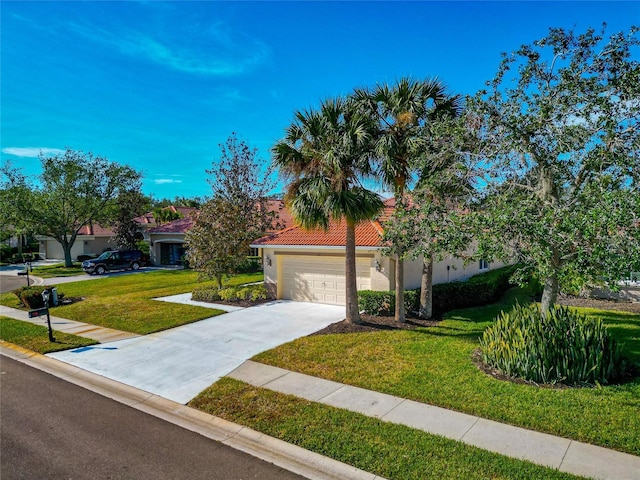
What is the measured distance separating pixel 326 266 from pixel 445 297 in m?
4.97

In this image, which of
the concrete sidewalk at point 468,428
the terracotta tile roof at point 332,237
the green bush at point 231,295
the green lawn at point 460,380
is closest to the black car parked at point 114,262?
the green bush at point 231,295

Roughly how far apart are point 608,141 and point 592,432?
17.9 ft

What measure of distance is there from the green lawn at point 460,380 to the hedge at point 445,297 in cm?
194

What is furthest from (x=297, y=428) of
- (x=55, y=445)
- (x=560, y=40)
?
(x=560, y=40)

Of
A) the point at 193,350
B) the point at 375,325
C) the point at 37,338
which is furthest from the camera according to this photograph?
the point at 375,325

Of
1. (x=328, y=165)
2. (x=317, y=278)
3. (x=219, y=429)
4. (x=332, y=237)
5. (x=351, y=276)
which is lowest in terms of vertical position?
(x=219, y=429)

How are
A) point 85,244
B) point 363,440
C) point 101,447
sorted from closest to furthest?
point 363,440
point 101,447
point 85,244

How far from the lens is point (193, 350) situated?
11.0 m

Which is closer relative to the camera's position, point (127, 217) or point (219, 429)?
point (219, 429)

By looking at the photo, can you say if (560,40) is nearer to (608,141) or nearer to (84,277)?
(608,141)

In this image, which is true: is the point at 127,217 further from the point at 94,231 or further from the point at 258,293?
the point at 258,293

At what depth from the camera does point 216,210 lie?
19.2 m

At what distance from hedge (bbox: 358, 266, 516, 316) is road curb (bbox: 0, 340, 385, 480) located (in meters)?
8.40

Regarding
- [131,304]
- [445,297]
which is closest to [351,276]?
[445,297]
